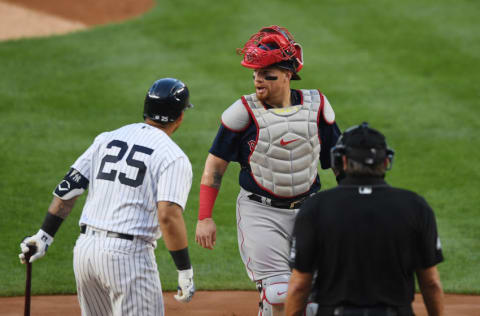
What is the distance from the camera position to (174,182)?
4.45m

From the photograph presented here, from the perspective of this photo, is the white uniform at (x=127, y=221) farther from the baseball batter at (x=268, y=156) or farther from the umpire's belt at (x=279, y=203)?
the umpire's belt at (x=279, y=203)

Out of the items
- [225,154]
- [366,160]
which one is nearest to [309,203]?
[366,160]

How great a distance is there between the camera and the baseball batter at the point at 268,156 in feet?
17.1

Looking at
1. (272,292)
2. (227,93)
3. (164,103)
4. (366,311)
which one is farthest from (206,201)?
(227,93)

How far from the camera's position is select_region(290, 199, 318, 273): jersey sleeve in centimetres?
370

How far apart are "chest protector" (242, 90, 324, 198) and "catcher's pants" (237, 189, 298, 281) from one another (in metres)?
0.15

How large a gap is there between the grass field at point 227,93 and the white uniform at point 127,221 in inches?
119

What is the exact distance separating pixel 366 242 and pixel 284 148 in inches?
66.2

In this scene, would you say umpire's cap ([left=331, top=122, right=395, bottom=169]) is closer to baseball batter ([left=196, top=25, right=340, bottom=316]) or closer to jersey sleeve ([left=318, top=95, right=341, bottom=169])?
baseball batter ([left=196, top=25, right=340, bottom=316])

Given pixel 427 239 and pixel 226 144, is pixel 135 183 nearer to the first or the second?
pixel 226 144

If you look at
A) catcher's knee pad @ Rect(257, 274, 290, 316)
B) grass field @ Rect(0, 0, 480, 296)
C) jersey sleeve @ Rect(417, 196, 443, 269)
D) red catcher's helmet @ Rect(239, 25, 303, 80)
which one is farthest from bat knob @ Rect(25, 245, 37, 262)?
grass field @ Rect(0, 0, 480, 296)

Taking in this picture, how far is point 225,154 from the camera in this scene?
535cm

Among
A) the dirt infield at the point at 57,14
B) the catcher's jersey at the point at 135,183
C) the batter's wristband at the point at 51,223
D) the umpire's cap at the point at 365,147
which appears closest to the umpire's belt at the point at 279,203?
the catcher's jersey at the point at 135,183

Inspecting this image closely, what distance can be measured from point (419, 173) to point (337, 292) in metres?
6.94
